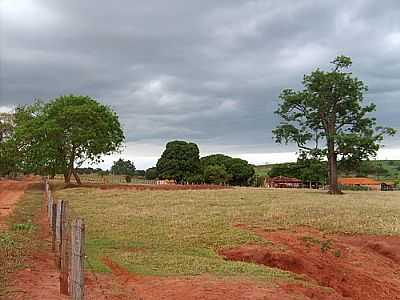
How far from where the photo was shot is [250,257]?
14.4 metres

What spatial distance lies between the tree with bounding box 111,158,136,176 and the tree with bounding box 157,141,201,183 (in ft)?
160

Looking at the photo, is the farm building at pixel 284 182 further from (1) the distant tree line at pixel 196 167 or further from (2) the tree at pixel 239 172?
(1) the distant tree line at pixel 196 167

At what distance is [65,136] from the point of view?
5384 centimetres

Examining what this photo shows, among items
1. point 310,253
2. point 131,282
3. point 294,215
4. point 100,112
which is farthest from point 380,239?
Answer: point 100,112

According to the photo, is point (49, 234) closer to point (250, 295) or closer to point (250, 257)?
point (250, 257)

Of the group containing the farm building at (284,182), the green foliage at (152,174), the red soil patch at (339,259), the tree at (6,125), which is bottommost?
the red soil patch at (339,259)

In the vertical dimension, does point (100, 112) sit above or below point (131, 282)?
above

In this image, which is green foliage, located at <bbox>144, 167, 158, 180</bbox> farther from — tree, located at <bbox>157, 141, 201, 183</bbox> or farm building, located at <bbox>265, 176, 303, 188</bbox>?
farm building, located at <bbox>265, 176, 303, 188</bbox>

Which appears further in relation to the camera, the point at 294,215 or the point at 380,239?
the point at 294,215

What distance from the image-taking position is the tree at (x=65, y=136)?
52.9 meters

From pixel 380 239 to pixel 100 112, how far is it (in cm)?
4259

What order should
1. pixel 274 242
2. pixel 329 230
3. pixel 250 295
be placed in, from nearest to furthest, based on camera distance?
1. pixel 250 295
2. pixel 274 242
3. pixel 329 230

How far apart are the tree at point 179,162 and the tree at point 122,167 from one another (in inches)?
1919

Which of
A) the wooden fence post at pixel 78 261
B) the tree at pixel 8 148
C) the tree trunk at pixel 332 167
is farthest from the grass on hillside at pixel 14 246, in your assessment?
the tree at pixel 8 148
